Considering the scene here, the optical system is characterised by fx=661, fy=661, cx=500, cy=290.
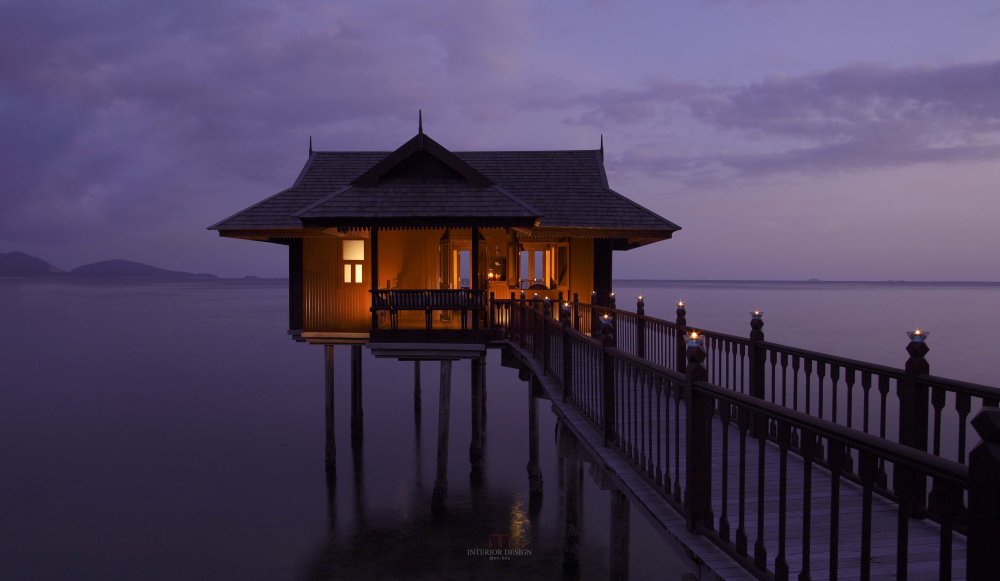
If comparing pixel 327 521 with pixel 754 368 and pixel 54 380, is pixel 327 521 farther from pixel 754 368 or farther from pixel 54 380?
pixel 54 380

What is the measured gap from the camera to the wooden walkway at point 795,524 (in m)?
4.17

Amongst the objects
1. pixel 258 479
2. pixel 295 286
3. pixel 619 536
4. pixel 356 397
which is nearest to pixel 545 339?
pixel 619 536

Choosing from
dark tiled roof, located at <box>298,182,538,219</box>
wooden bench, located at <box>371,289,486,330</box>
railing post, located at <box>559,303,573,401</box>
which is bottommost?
railing post, located at <box>559,303,573,401</box>

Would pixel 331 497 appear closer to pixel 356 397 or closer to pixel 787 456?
pixel 356 397

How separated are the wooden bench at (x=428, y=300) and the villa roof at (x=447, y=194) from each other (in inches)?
63.7

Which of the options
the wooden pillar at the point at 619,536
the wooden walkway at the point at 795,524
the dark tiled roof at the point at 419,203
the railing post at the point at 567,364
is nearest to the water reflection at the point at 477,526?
the railing post at the point at 567,364

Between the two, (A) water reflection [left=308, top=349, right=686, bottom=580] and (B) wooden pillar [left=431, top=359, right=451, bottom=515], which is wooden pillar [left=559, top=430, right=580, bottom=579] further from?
(B) wooden pillar [left=431, top=359, right=451, bottom=515]

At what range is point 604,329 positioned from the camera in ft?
22.6

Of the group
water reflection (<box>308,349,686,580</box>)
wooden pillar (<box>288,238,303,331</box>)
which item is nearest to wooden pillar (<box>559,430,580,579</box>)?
water reflection (<box>308,349,686,580</box>)

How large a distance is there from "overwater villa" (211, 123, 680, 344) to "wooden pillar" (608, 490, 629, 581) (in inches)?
291

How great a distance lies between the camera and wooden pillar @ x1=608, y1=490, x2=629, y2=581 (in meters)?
7.66

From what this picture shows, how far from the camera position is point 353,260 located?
17.3 m

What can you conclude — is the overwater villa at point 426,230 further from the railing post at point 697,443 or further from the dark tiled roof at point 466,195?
the railing post at point 697,443

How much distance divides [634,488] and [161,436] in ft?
82.8
